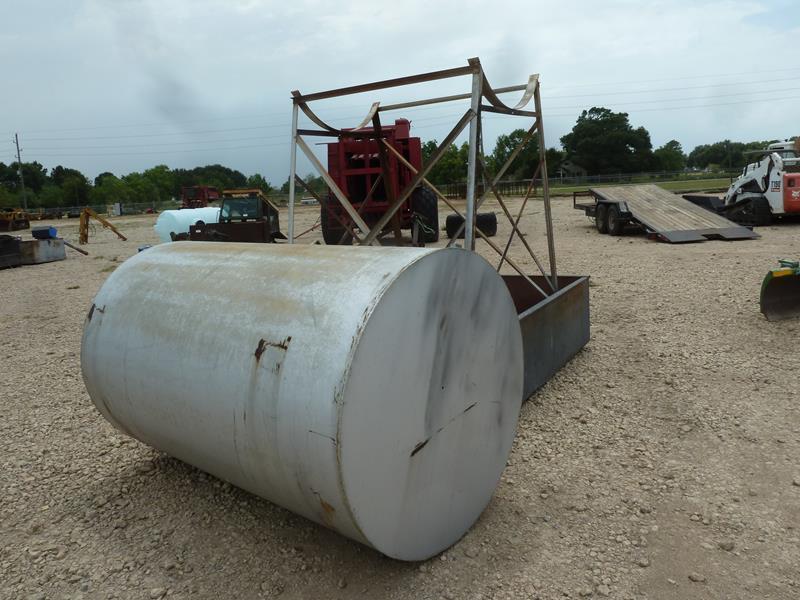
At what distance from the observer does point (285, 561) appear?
106 inches

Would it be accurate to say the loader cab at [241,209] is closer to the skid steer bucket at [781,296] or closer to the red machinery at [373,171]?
the red machinery at [373,171]

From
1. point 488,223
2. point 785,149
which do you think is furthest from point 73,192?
point 785,149

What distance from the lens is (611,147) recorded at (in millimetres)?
71875

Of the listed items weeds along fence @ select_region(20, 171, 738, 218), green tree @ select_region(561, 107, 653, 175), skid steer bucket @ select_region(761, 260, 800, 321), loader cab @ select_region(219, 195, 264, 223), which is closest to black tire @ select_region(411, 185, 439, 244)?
loader cab @ select_region(219, 195, 264, 223)

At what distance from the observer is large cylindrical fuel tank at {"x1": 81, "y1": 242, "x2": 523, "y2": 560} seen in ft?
7.21

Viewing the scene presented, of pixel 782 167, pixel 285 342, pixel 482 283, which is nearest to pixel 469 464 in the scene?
pixel 482 283

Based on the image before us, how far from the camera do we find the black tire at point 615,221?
1410 cm

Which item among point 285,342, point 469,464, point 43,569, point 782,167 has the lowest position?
point 43,569

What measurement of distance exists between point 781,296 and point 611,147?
2792 inches

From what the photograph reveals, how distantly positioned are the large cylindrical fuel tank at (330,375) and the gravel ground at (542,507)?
1.11 feet

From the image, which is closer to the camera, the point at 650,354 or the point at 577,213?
the point at 650,354

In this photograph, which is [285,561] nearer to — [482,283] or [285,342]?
[285,342]

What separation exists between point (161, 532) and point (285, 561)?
2.30 feet

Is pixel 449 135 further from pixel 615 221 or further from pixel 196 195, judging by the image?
pixel 196 195
